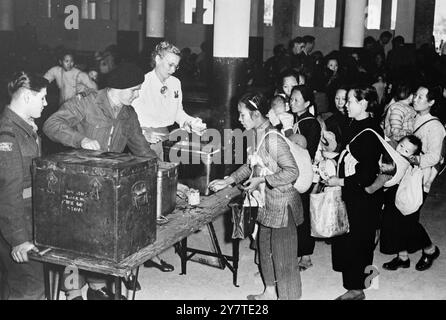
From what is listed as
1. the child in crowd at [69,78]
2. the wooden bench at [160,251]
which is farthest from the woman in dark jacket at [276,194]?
the child in crowd at [69,78]

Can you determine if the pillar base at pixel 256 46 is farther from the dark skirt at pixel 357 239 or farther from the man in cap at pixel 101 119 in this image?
the man in cap at pixel 101 119

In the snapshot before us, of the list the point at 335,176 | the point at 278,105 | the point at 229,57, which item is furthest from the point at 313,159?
the point at 229,57

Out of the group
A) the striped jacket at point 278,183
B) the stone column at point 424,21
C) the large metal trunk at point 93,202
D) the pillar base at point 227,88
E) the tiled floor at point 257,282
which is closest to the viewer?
the large metal trunk at point 93,202

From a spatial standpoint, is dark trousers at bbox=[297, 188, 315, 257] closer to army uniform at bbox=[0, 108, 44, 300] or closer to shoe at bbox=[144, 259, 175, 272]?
shoe at bbox=[144, 259, 175, 272]

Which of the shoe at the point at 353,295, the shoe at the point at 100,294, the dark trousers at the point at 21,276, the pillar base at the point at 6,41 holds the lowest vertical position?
the shoe at the point at 353,295

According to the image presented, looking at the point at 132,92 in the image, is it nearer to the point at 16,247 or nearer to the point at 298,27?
the point at 16,247

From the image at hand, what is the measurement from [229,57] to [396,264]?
10.7 ft

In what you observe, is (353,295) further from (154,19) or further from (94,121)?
(154,19)

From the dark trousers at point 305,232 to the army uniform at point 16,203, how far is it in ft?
7.69

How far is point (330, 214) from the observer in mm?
4262

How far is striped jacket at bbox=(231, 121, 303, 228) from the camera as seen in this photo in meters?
3.83

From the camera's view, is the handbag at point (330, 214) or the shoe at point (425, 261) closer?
the handbag at point (330, 214)

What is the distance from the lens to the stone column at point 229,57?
693 centimetres

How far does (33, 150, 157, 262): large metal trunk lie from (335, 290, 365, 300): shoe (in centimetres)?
196
